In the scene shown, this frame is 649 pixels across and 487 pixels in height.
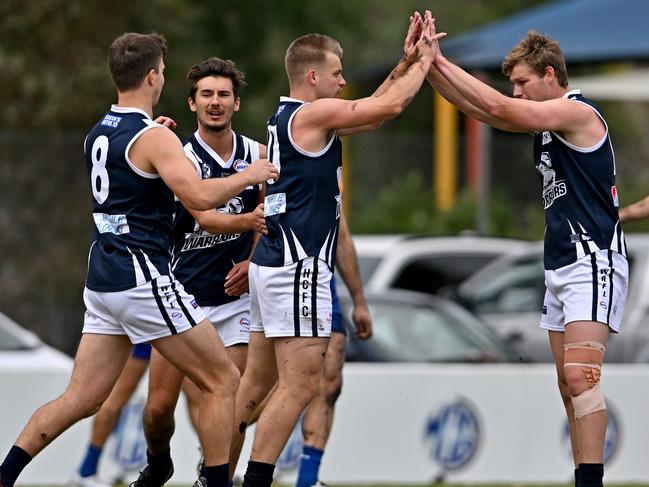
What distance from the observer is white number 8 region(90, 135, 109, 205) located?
746 cm

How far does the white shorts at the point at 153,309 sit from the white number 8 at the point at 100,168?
494 millimetres

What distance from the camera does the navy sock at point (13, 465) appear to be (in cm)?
754

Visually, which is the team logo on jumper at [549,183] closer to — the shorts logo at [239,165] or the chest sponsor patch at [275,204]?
the chest sponsor patch at [275,204]

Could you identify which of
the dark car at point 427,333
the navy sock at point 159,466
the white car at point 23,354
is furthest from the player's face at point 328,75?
the dark car at point 427,333

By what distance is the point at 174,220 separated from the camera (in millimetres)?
8266

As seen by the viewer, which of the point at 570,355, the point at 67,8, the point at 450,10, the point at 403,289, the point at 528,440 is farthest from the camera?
the point at 450,10

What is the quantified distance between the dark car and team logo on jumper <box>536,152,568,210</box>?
497cm

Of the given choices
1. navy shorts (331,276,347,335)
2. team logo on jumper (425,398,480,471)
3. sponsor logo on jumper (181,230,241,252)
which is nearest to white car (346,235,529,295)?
team logo on jumper (425,398,480,471)

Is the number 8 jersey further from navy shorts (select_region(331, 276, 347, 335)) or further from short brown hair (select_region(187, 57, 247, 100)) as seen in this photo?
navy shorts (select_region(331, 276, 347, 335))

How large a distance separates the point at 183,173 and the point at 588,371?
2.33 metres

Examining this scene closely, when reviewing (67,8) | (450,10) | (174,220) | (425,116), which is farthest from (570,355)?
(450,10)

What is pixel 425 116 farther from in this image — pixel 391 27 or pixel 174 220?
pixel 174 220

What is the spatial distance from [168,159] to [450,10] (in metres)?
28.4

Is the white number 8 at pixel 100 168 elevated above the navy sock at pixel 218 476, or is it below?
above
